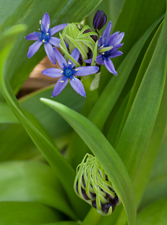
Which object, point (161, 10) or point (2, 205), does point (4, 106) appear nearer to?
point (2, 205)

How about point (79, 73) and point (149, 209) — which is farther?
point (149, 209)

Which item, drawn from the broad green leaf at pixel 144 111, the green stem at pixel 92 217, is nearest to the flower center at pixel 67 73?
the broad green leaf at pixel 144 111

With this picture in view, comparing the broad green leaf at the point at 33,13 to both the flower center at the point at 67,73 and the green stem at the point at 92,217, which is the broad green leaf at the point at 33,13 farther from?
the green stem at the point at 92,217

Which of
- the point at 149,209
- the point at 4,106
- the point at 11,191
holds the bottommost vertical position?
the point at 149,209

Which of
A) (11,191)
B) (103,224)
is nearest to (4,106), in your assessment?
(11,191)

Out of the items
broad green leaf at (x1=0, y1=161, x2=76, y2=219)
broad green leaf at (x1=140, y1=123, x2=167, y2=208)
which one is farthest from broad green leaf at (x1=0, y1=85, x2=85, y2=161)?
broad green leaf at (x1=140, y1=123, x2=167, y2=208)

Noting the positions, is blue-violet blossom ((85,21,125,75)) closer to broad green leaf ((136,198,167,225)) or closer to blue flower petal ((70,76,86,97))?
blue flower petal ((70,76,86,97))

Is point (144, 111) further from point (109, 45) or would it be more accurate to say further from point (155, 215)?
point (155, 215)
